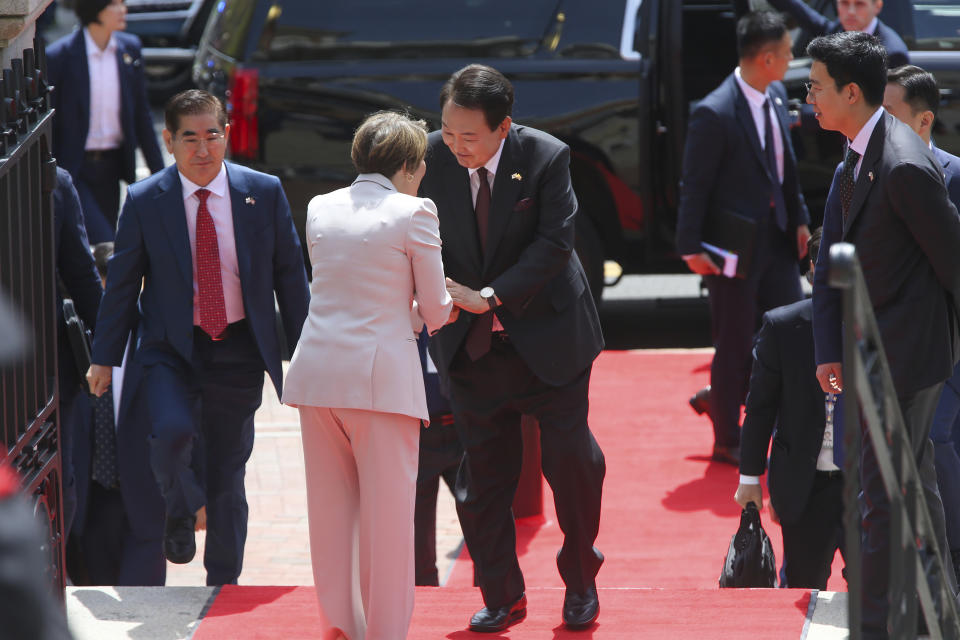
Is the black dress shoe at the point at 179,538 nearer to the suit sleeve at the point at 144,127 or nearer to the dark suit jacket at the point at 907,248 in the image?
the dark suit jacket at the point at 907,248

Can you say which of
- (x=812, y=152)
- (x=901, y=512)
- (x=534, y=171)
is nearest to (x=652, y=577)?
(x=534, y=171)

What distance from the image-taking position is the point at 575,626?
14.8 feet

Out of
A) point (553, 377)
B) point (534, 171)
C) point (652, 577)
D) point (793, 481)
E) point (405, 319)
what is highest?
point (534, 171)

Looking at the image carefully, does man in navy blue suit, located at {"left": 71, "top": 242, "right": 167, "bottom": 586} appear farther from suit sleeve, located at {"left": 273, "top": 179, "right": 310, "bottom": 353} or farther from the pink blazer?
the pink blazer

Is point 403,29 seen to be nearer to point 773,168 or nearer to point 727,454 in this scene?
point 773,168

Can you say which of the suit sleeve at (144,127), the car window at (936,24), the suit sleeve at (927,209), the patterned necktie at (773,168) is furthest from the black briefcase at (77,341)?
the car window at (936,24)

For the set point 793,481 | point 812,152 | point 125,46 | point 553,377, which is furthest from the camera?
point 125,46

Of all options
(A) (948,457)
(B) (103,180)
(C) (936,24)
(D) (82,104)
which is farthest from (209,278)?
(C) (936,24)

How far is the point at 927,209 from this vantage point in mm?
4016

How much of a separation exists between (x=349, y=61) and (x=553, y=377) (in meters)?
4.43

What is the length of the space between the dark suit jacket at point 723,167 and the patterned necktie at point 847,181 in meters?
2.59

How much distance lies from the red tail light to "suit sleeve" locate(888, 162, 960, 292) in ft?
16.4

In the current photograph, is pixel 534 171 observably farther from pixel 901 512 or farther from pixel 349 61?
pixel 349 61

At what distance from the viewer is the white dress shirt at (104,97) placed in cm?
938
